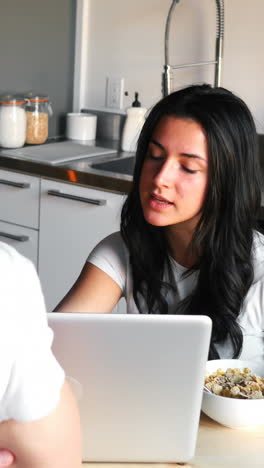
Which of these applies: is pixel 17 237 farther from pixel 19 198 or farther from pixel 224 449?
pixel 224 449

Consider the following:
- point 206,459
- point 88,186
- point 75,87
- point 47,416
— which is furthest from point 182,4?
point 47,416

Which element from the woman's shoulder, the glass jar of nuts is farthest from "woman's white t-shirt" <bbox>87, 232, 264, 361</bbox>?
the glass jar of nuts

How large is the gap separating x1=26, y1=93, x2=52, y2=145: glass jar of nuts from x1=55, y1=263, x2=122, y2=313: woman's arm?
1.55 meters

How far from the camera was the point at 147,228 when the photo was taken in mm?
1639

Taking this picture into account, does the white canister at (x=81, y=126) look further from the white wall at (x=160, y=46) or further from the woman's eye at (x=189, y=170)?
the woman's eye at (x=189, y=170)

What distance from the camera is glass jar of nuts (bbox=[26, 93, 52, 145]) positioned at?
3.14m

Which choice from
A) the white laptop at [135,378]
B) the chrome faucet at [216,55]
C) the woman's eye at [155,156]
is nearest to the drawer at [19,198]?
the chrome faucet at [216,55]

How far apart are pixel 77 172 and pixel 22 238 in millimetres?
371

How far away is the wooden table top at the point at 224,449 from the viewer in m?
1.12

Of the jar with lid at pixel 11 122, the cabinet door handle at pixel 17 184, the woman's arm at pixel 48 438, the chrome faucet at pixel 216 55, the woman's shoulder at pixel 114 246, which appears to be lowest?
the cabinet door handle at pixel 17 184

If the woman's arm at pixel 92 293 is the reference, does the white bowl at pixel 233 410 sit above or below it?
below

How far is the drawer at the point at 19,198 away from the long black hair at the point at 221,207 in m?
1.24

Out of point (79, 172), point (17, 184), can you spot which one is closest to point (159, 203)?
point (79, 172)

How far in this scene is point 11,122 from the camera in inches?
118
